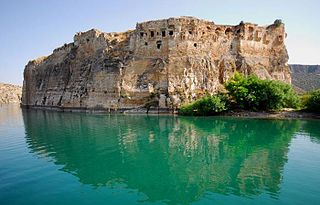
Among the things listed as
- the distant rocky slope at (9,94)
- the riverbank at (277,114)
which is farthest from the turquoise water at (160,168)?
the distant rocky slope at (9,94)

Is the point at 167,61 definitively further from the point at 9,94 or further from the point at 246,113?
the point at 9,94

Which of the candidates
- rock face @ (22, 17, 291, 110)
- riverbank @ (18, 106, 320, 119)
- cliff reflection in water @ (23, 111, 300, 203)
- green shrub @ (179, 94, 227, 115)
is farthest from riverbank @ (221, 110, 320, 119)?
Result: rock face @ (22, 17, 291, 110)

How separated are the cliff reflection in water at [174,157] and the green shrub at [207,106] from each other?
9436 mm

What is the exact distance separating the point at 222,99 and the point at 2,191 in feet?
99.8

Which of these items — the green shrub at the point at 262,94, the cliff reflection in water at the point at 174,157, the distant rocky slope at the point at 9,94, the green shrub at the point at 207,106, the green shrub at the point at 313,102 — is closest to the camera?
the cliff reflection in water at the point at 174,157

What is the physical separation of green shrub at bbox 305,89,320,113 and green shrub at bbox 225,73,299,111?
163cm

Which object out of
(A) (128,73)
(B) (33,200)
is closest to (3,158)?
(B) (33,200)

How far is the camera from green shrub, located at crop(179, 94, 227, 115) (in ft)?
120

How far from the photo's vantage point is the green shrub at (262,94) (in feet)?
116

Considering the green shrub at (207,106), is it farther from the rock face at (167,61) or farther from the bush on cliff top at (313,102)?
the bush on cliff top at (313,102)

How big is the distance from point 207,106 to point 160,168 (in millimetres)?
23946

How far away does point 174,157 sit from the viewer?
53.4 ft

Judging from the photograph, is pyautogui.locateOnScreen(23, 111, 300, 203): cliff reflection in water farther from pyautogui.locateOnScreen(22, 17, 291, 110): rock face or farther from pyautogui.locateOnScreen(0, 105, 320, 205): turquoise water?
pyautogui.locateOnScreen(22, 17, 291, 110): rock face

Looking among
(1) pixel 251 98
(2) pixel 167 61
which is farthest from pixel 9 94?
(1) pixel 251 98
